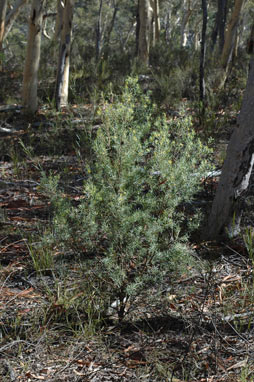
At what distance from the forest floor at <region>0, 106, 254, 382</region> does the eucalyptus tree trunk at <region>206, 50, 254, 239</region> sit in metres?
0.17

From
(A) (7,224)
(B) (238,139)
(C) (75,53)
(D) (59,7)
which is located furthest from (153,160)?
(D) (59,7)

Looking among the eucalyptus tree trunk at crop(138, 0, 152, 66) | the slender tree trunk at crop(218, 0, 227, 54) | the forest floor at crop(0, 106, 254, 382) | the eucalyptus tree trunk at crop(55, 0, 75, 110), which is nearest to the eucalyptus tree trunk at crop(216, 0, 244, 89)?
the eucalyptus tree trunk at crop(138, 0, 152, 66)

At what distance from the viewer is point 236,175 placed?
3613mm

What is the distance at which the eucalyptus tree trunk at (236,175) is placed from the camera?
3494 millimetres

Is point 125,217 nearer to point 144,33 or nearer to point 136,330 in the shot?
point 136,330

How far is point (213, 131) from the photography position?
6867 millimetres

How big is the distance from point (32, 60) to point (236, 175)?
5754 millimetres

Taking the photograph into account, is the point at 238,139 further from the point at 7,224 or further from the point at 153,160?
the point at 7,224

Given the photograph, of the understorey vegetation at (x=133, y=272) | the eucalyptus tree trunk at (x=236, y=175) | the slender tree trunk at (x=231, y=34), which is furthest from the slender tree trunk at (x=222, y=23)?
the eucalyptus tree trunk at (x=236, y=175)

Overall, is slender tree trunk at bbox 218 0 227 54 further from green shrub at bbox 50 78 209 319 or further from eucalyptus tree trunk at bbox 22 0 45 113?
green shrub at bbox 50 78 209 319

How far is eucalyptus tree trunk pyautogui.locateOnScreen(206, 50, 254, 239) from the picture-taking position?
3.49m

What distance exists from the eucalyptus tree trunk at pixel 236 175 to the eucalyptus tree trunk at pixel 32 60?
5.30 metres

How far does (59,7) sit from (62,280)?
1334 centimetres

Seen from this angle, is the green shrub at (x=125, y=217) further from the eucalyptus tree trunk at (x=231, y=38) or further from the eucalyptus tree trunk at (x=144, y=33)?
the eucalyptus tree trunk at (x=144, y=33)
